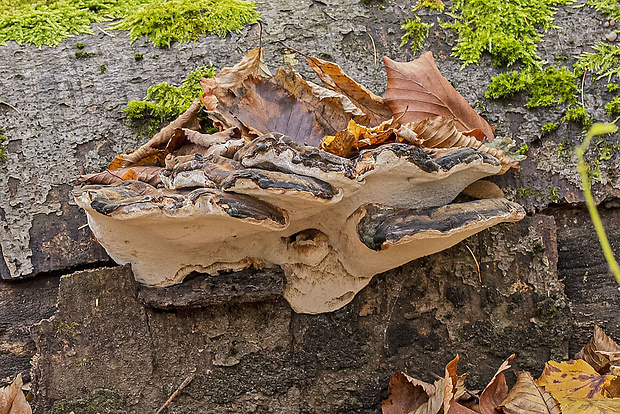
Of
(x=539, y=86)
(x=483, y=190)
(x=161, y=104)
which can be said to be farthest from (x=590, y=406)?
(x=161, y=104)

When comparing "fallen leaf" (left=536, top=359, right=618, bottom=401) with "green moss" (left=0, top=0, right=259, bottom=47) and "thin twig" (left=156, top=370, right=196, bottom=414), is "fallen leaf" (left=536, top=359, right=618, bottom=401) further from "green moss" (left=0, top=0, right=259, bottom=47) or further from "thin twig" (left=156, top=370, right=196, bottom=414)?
"green moss" (left=0, top=0, right=259, bottom=47)

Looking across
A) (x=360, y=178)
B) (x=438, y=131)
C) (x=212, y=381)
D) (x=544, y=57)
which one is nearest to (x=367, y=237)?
(x=360, y=178)

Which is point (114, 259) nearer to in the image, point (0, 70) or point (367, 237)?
point (367, 237)

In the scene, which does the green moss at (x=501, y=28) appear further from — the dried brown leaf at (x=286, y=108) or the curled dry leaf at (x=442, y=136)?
the dried brown leaf at (x=286, y=108)

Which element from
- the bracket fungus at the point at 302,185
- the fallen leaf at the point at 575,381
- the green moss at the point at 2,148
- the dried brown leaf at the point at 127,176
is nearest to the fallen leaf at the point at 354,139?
the bracket fungus at the point at 302,185

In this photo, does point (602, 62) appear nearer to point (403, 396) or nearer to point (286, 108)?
point (286, 108)

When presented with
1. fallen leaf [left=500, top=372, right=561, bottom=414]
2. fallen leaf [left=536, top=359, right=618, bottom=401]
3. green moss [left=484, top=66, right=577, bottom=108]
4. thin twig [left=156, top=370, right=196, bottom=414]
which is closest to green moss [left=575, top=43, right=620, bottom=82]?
green moss [left=484, top=66, right=577, bottom=108]
